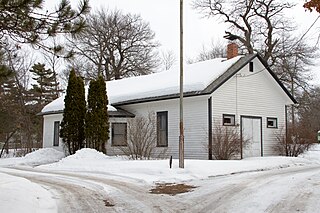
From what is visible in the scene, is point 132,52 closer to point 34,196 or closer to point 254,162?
point 254,162

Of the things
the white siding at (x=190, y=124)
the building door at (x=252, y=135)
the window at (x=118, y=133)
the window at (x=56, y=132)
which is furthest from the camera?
the window at (x=56, y=132)

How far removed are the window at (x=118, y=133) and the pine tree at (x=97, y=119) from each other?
78.1 inches

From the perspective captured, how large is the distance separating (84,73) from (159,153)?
2547 centimetres

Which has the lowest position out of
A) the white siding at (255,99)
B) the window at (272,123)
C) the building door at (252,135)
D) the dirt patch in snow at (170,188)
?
the dirt patch in snow at (170,188)

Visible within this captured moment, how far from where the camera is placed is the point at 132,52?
149 ft

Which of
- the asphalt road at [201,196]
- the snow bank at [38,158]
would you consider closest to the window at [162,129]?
the snow bank at [38,158]

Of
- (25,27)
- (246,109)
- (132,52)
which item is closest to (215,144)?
(246,109)

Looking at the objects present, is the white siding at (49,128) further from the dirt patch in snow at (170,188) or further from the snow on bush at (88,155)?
the dirt patch in snow at (170,188)

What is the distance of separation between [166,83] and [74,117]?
5391 millimetres

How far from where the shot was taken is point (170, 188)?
1217 cm

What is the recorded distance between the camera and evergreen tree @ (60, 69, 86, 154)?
22812 millimetres

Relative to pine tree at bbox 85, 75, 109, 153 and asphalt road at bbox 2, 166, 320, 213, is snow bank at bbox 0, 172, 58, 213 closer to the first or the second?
asphalt road at bbox 2, 166, 320, 213

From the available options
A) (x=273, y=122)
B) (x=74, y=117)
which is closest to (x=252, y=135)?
(x=273, y=122)

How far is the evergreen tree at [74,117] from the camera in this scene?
22.8 metres
